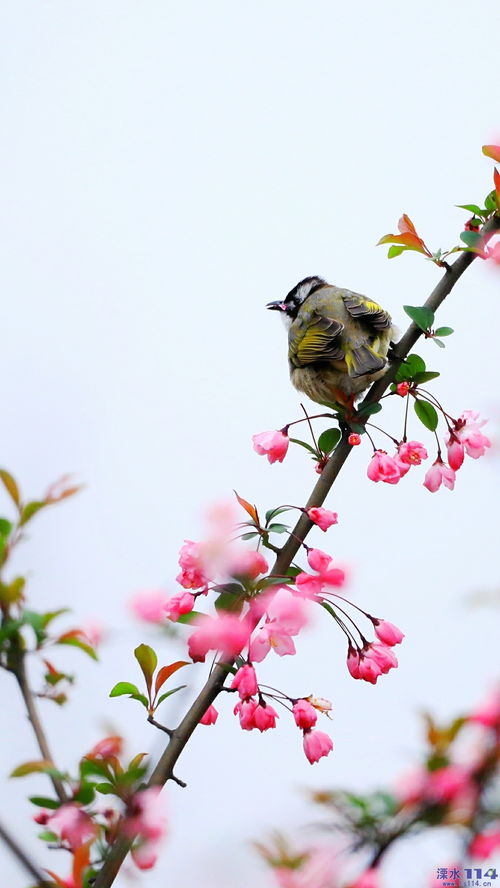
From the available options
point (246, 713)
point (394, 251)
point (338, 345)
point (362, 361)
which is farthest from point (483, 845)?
point (338, 345)

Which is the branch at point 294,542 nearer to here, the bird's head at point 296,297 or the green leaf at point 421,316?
the green leaf at point 421,316

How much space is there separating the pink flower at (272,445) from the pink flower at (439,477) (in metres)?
0.29

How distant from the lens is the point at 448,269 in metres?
1.91

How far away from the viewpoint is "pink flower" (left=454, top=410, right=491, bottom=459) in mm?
1968

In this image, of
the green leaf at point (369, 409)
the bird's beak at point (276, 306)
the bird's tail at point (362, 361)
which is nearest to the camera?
the green leaf at point (369, 409)

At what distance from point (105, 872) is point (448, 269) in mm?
1232

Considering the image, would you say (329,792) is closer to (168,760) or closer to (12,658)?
(168,760)

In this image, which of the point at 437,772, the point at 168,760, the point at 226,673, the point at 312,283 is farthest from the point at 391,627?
the point at 312,283

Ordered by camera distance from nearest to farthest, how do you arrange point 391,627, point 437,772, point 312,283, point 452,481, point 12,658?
point 437,772 → point 12,658 → point 391,627 → point 452,481 → point 312,283

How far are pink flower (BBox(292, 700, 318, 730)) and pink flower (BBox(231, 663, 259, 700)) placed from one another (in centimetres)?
15

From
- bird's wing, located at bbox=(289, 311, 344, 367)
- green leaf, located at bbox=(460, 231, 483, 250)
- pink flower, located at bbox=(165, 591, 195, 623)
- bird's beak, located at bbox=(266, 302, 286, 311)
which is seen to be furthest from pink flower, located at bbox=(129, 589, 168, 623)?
bird's beak, located at bbox=(266, 302, 286, 311)

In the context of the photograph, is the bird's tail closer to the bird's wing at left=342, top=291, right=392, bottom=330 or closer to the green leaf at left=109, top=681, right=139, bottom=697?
the bird's wing at left=342, top=291, right=392, bottom=330

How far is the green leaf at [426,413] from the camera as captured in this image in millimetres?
1966

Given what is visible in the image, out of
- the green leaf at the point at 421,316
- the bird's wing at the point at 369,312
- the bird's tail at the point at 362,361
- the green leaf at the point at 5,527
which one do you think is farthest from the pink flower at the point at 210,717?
Result: the bird's wing at the point at 369,312
